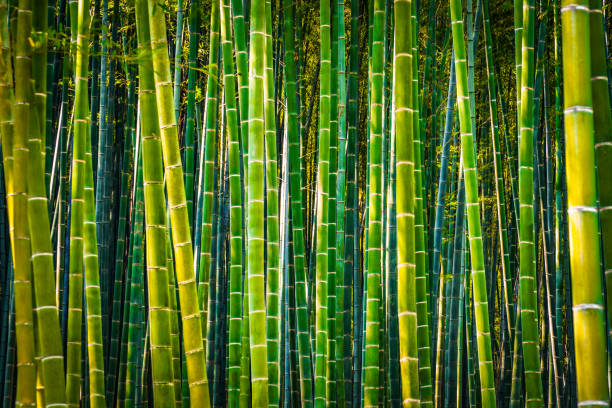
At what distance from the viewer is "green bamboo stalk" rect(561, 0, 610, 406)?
1.23m

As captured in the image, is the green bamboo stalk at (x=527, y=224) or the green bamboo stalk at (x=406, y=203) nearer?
the green bamboo stalk at (x=406, y=203)

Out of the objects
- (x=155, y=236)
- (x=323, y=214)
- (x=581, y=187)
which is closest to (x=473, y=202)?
(x=323, y=214)

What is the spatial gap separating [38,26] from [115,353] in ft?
8.47

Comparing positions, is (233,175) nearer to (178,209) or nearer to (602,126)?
(178,209)

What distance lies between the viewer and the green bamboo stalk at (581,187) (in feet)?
4.04

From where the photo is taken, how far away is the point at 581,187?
126cm

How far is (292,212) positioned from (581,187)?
1.99 metres

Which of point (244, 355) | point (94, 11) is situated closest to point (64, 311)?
point (244, 355)

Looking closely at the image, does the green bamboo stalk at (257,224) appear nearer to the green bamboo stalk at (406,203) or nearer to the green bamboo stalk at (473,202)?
the green bamboo stalk at (406,203)

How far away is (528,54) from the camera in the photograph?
2627 mm

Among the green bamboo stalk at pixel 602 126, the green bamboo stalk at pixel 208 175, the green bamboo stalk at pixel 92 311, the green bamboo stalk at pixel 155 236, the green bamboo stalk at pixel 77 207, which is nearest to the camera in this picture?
the green bamboo stalk at pixel 602 126

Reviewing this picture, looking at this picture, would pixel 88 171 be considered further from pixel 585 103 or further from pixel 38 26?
pixel 585 103

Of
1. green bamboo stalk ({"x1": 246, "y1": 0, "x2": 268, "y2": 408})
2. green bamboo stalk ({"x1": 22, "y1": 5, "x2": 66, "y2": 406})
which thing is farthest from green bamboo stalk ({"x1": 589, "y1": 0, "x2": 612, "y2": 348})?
green bamboo stalk ({"x1": 22, "y1": 5, "x2": 66, "y2": 406})

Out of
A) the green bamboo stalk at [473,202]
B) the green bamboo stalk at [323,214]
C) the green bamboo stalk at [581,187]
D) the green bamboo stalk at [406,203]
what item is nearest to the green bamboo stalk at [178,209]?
the green bamboo stalk at [406,203]
